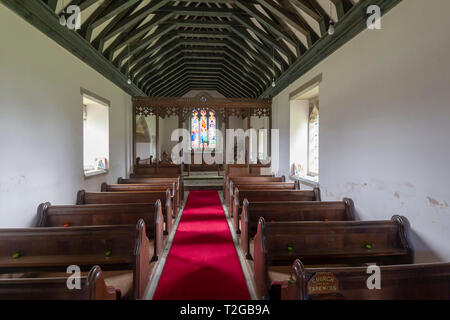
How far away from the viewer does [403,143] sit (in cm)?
204

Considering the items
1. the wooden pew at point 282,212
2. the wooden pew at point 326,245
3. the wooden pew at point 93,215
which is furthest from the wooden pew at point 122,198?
the wooden pew at point 326,245

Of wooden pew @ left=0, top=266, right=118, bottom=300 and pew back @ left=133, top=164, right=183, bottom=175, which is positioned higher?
pew back @ left=133, top=164, right=183, bottom=175

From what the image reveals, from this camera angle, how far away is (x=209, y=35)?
5129 mm

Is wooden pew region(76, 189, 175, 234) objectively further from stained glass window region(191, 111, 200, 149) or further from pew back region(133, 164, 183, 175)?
stained glass window region(191, 111, 200, 149)

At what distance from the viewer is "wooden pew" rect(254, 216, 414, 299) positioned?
188 cm

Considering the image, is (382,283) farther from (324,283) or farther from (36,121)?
(36,121)

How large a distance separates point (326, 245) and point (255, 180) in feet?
9.00

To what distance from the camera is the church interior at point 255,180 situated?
5.55ft

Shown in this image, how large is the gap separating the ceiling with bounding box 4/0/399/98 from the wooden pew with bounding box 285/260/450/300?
226 cm

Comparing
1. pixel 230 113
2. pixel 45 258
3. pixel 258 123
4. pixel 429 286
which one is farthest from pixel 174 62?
pixel 429 286

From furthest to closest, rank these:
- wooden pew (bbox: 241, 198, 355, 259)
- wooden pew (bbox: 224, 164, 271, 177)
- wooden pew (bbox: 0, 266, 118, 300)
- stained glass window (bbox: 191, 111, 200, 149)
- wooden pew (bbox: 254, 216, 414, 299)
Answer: stained glass window (bbox: 191, 111, 200, 149)
wooden pew (bbox: 224, 164, 271, 177)
wooden pew (bbox: 241, 198, 355, 259)
wooden pew (bbox: 254, 216, 414, 299)
wooden pew (bbox: 0, 266, 118, 300)

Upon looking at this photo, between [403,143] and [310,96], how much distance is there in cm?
277

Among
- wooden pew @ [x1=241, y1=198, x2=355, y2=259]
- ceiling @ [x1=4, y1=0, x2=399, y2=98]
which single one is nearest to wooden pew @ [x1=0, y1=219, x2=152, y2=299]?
wooden pew @ [x1=241, y1=198, x2=355, y2=259]

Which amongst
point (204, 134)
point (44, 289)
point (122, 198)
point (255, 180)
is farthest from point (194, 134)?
point (44, 289)
